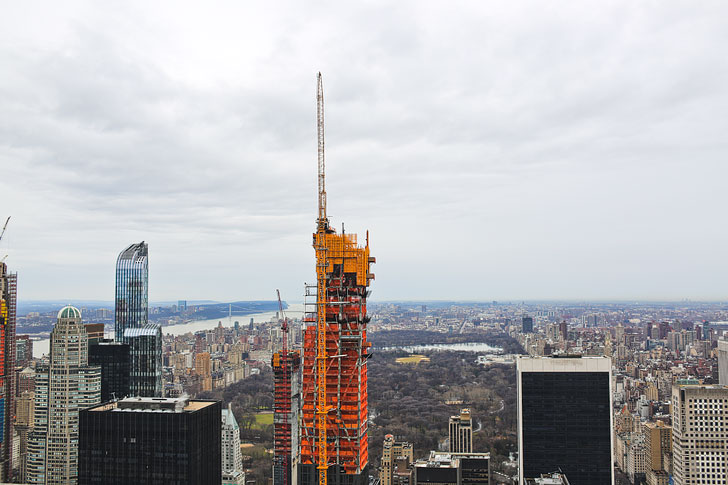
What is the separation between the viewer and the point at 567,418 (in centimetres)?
4956

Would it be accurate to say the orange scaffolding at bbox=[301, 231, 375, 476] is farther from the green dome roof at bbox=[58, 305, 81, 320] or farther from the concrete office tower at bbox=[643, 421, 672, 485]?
the concrete office tower at bbox=[643, 421, 672, 485]

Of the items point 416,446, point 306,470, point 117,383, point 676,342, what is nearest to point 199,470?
point 306,470

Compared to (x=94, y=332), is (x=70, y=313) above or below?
above

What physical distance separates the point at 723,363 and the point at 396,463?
42.9m

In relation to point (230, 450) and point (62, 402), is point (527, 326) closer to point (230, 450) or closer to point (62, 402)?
point (230, 450)

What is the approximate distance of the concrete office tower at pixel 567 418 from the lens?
48969 millimetres

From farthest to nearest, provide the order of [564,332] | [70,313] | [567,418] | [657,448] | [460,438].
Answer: [564,332] < [460,438] < [657,448] < [70,313] < [567,418]

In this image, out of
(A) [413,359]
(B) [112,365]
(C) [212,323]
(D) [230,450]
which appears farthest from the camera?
(C) [212,323]

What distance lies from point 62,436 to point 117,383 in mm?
11728

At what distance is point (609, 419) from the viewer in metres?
49.3

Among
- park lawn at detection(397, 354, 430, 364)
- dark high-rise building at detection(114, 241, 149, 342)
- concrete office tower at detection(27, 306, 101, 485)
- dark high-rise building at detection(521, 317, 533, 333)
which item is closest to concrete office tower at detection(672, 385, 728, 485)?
concrete office tower at detection(27, 306, 101, 485)

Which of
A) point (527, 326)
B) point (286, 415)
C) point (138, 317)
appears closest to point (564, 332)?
point (527, 326)

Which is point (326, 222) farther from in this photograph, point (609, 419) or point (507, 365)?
point (507, 365)

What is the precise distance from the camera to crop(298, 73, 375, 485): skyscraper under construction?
29094 millimetres
